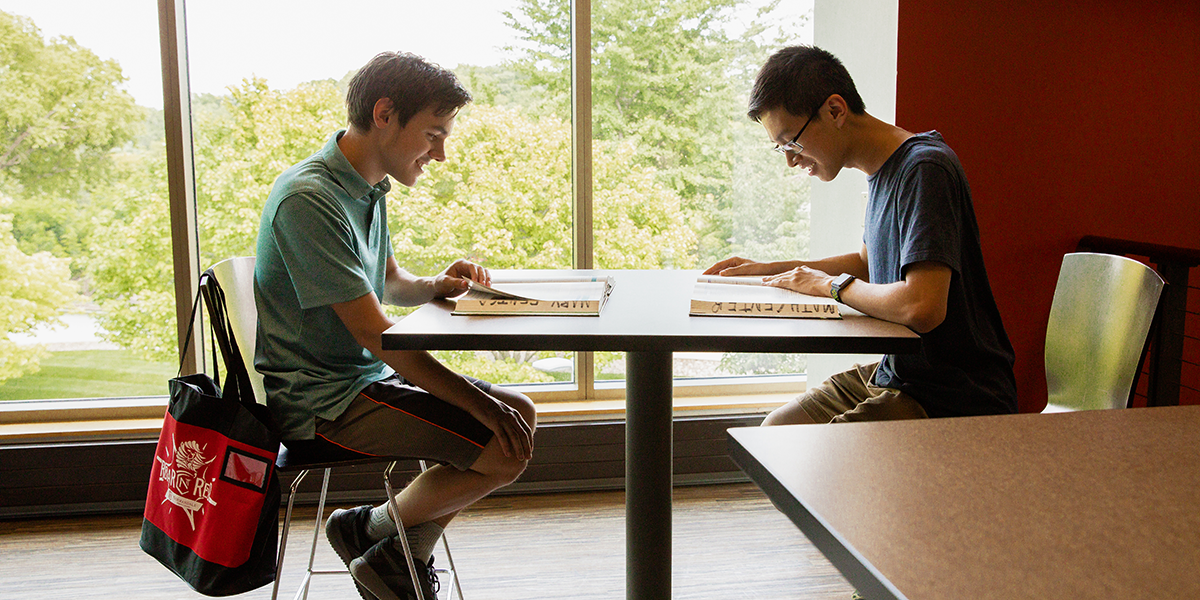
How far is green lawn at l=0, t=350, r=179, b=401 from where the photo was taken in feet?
9.62

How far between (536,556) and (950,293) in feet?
4.81

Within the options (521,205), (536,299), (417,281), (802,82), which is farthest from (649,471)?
(521,205)

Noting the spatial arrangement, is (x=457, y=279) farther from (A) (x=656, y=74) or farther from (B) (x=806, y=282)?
(A) (x=656, y=74)

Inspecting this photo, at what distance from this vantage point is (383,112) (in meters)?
1.80

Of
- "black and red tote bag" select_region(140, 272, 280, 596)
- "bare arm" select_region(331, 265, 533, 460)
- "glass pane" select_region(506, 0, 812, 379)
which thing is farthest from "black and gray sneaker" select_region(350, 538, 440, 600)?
"glass pane" select_region(506, 0, 812, 379)

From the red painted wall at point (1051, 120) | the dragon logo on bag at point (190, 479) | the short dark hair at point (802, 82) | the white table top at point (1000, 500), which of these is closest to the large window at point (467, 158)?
the red painted wall at point (1051, 120)

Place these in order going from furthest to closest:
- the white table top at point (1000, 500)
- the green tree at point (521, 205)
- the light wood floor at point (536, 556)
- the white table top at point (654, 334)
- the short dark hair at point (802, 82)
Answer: the green tree at point (521, 205) < the light wood floor at point (536, 556) < the short dark hair at point (802, 82) < the white table top at point (654, 334) < the white table top at point (1000, 500)

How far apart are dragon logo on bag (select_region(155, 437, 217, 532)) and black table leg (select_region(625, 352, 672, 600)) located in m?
0.83

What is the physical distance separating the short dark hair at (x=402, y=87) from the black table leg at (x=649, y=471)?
0.73m

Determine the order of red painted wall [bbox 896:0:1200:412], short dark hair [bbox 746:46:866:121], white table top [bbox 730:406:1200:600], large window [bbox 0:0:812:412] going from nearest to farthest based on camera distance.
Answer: white table top [bbox 730:406:1200:600] → short dark hair [bbox 746:46:866:121] → red painted wall [bbox 896:0:1200:412] → large window [bbox 0:0:812:412]

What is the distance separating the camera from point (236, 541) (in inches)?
59.6

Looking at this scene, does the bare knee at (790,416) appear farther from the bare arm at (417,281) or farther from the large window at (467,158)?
the large window at (467,158)

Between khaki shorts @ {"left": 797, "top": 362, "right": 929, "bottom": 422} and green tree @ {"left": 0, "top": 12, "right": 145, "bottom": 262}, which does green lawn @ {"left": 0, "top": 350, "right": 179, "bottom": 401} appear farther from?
khaki shorts @ {"left": 797, "top": 362, "right": 929, "bottom": 422}

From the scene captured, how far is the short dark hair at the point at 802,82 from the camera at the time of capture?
5.92 feet
